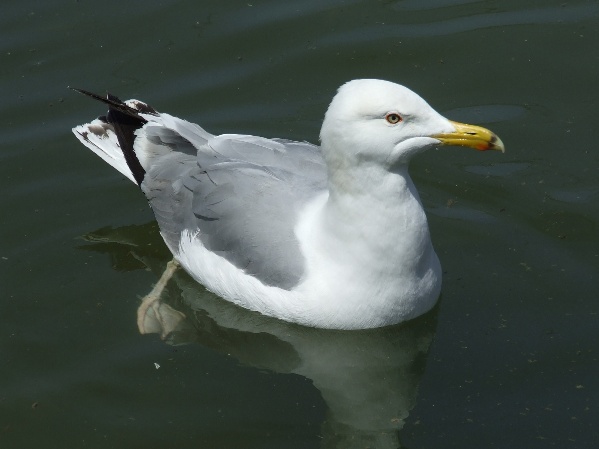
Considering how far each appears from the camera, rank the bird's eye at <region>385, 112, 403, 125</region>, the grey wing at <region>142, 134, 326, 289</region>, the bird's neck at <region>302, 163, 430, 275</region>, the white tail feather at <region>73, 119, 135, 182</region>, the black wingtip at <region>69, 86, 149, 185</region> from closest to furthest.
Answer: the bird's eye at <region>385, 112, 403, 125</region> < the bird's neck at <region>302, 163, 430, 275</region> < the grey wing at <region>142, 134, 326, 289</region> < the black wingtip at <region>69, 86, 149, 185</region> < the white tail feather at <region>73, 119, 135, 182</region>

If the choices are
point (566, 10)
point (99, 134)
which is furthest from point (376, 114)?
point (566, 10)

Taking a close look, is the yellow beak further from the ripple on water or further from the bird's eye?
the ripple on water

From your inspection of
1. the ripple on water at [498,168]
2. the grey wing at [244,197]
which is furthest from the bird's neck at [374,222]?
the ripple on water at [498,168]

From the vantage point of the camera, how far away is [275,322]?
7668 millimetres

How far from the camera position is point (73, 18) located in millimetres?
10555

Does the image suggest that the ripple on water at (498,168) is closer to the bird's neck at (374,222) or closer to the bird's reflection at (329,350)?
the bird's reflection at (329,350)

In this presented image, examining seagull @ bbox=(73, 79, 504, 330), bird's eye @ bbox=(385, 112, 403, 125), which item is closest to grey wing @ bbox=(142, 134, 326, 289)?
seagull @ bbox=(73, 79, 504, 330)

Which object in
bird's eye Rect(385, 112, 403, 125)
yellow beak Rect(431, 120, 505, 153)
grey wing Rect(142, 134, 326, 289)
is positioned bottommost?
grey wing Rect(142, 134, 326, 289)

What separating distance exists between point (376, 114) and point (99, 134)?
3.12 m

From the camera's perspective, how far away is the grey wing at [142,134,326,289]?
7.37m

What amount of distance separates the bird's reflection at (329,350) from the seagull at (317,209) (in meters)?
0.15

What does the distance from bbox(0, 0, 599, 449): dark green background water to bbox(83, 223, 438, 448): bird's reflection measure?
15 mm

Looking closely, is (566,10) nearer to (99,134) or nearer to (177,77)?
(177,77)

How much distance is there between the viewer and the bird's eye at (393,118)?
21.5ft
